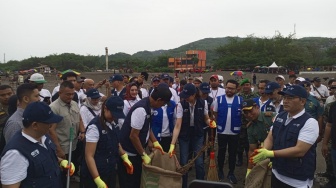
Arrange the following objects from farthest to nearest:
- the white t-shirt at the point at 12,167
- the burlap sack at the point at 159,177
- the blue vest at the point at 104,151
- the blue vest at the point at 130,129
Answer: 1. the blue vest at the point at 130,129
2. the burlap sack at the point at 159,177
3. the blue vest at the point at 104,151
4. the white t-shirt at the point at 12,167

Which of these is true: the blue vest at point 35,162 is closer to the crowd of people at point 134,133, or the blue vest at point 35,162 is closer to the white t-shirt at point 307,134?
the crowd of people at point 134,133

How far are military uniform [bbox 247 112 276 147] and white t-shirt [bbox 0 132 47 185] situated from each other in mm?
2987

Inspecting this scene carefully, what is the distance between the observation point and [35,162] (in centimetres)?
220

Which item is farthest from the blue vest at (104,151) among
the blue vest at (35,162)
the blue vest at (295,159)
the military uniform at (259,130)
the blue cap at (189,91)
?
the military uniform at (259,130)

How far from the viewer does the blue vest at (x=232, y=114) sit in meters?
5.04

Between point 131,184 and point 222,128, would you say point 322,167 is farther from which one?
point 131,184

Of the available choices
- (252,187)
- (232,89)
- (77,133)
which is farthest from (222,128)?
(77,133)

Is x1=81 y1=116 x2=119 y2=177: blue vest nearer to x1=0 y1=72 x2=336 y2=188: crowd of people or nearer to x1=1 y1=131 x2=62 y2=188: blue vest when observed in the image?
x1=0 y1=72 x2=336 y2=188: crowd of people

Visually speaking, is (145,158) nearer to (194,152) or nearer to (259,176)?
(259,176)

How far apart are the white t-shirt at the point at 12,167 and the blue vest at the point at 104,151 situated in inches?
35.3

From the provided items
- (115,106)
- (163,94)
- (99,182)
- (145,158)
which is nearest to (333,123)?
(163,94)

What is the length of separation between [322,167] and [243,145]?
5.71ft

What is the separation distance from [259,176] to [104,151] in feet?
5.55

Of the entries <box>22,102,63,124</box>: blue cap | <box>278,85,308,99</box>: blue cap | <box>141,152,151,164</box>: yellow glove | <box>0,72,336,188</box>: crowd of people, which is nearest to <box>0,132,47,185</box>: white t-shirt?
<box>0,72,336,188</box>: crowd of people
